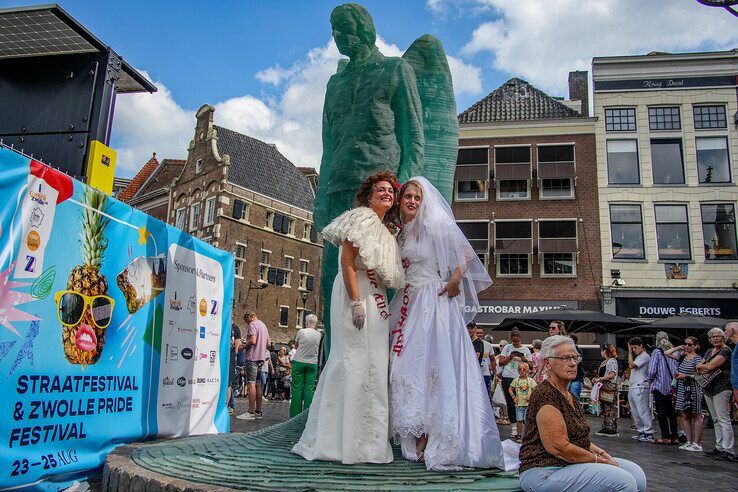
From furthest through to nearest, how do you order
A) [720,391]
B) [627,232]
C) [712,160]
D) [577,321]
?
[627,232], [712,160], [577,321], [720,391]

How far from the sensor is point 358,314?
3672mm

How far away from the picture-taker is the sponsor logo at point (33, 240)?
3.82m

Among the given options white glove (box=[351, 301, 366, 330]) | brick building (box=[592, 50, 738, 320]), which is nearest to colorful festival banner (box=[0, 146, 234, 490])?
white glove (box=[351, 301, 366, 330])

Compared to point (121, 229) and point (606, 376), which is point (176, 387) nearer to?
point (121, 229)

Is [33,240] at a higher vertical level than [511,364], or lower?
higher

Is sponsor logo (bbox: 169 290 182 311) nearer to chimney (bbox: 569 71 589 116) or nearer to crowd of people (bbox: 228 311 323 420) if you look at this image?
crowd of people (bbox: 228 311 323 420)

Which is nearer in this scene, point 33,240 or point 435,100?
point 33,240

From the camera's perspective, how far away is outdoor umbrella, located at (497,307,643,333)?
611 inches

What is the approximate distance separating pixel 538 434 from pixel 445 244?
52.3 inches

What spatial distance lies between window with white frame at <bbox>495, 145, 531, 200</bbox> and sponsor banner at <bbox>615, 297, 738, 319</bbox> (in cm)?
A: 609

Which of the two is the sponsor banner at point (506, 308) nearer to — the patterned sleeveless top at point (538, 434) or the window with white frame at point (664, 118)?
the window with white frame at point (664, 118)

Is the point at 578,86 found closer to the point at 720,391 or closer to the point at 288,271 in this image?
the point at 720,391

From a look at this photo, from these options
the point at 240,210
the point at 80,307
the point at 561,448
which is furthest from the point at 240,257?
the point at 561,448

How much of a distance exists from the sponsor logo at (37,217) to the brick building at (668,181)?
2293 cm
